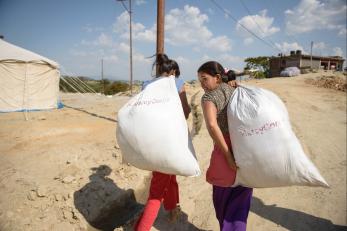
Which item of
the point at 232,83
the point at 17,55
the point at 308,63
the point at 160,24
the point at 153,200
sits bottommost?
the point at 153,200

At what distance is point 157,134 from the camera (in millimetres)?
2156

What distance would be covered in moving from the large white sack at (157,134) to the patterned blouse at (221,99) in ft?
0.98

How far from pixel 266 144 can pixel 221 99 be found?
Answer: 423 mm

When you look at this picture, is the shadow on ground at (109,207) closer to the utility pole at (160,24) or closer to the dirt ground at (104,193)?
the dirt ground at (104,193)

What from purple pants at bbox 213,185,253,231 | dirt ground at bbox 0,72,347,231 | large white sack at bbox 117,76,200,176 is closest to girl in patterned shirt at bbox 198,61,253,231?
purple pants at bbox 213,185,253,231

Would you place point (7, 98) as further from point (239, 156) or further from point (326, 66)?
point (326, 66)

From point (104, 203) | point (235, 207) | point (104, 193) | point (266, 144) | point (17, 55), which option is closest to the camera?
point (266, 144)

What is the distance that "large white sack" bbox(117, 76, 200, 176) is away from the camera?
2.15 meters

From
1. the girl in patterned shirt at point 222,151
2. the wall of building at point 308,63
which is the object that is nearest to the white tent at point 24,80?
the girl in patterned shirt at point 222,151

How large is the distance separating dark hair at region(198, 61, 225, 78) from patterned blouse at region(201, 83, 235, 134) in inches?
3.8

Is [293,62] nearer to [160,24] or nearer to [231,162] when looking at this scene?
[160,24]

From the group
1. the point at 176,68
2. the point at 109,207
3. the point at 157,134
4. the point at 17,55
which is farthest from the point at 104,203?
the point at 17,55

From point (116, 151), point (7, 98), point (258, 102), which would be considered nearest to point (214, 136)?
point (258, 102)

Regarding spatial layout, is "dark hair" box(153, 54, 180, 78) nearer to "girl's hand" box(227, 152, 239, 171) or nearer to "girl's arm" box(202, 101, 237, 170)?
"girl's arm" box(202, 101, 237, 170)
